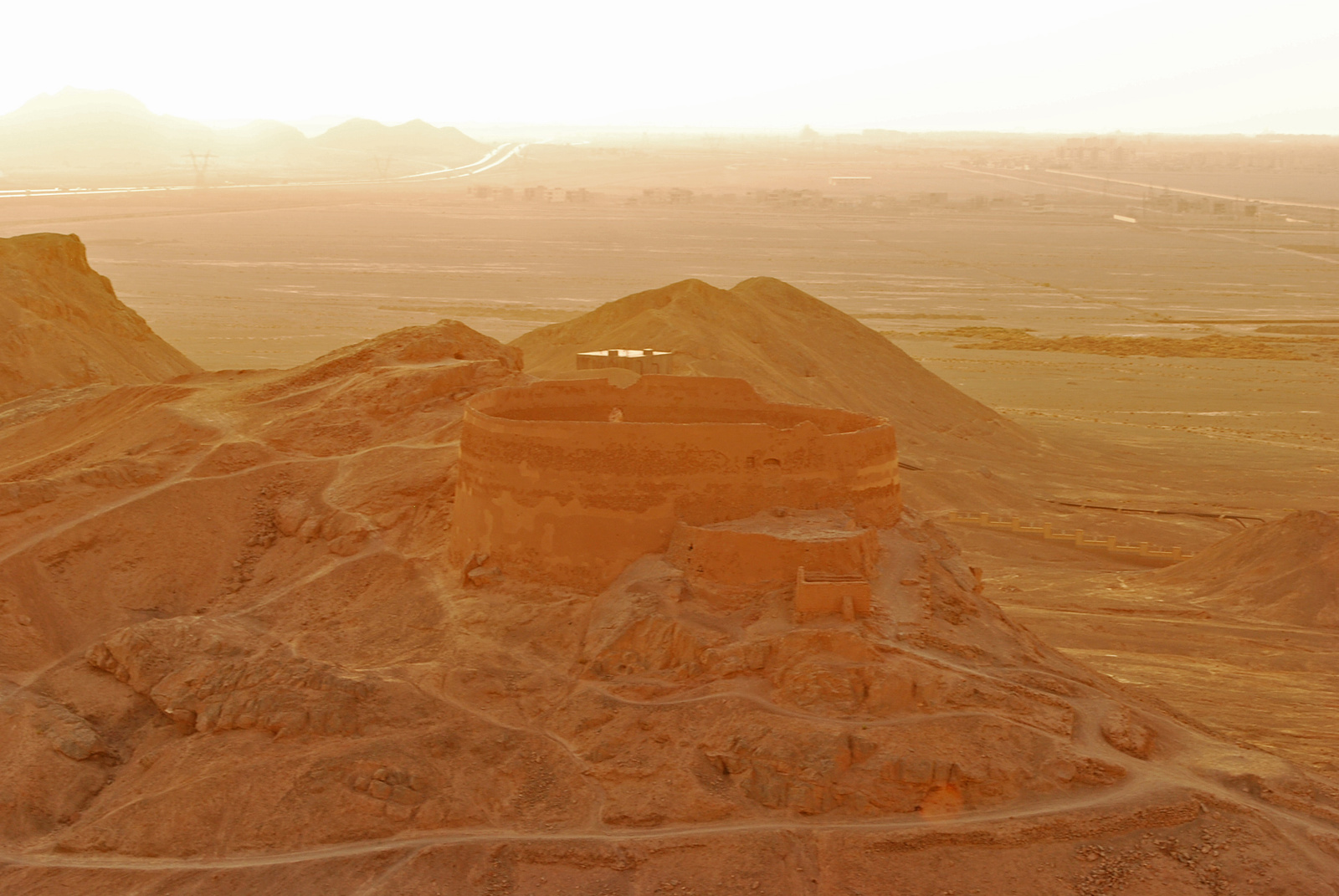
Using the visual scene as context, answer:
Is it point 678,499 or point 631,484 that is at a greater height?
point 631,484

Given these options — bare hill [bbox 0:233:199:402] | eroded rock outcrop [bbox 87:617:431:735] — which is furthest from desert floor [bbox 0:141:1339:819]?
eroded rock outcrop [bbox 87:617:431:735]

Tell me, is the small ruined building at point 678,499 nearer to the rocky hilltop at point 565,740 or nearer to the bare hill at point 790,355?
the rocky hilltop at point 565,740

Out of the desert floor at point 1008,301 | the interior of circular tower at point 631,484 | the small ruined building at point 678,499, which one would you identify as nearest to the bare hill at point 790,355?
the desert floor at point 1008,301

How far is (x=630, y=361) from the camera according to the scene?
110 feet

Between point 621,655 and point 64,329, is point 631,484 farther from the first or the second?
point 64,329

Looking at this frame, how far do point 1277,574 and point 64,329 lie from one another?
27800 mm

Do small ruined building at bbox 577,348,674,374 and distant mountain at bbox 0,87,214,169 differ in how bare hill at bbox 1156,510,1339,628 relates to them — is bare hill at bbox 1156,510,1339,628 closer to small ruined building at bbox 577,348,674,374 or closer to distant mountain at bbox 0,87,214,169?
small ruined building at bbox 577,348,674,374

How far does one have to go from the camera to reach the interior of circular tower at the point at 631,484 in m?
19.0

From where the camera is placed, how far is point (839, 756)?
15508 mm

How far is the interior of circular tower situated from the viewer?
62.2 ft

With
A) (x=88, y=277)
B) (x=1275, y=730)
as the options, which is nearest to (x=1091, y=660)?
(x=1275, y=730)

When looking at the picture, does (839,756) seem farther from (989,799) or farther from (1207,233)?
(1207,233)

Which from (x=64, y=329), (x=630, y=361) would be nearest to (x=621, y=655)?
(x=630, y=361)

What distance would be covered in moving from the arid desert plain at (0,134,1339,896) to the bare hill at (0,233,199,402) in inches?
5.1
